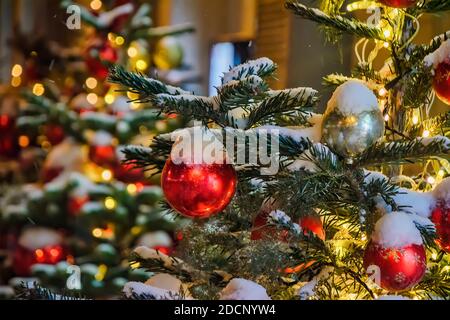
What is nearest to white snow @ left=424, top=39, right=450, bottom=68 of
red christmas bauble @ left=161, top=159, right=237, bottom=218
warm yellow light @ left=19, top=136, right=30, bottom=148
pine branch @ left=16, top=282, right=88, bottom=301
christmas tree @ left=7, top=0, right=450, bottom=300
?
christmas tree @ left=7, top=0, right=450, bottom=300

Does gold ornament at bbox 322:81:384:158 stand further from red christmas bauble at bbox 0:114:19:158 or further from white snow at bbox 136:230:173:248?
red christmas bauble at bbox 0:114:19:158

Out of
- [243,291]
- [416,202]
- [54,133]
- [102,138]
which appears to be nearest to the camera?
[243,291]

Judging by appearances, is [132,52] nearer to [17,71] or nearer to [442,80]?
[17,71]

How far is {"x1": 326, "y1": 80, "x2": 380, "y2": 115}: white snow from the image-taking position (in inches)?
28.1

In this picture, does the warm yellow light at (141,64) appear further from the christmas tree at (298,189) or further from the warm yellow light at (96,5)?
the christmas tree at (298,189)

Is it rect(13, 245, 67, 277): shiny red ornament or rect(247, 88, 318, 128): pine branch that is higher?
rect(247, 88, 318, 128): pine branch

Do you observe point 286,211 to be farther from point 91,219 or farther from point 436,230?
point 91,219

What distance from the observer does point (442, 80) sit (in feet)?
2.74

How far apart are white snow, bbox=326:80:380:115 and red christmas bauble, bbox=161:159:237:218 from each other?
0.14 meters

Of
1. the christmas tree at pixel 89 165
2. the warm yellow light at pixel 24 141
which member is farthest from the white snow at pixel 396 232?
the warm yellow light at pixel 24 141

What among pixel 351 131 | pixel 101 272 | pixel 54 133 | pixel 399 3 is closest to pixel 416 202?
pixel 351 131

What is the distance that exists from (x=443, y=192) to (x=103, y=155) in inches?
61.4

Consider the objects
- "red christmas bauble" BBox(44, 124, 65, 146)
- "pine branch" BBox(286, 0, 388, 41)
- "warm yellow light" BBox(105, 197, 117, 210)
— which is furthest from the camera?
"red christmas bauble" BBox(44, 124, 65, 146)
